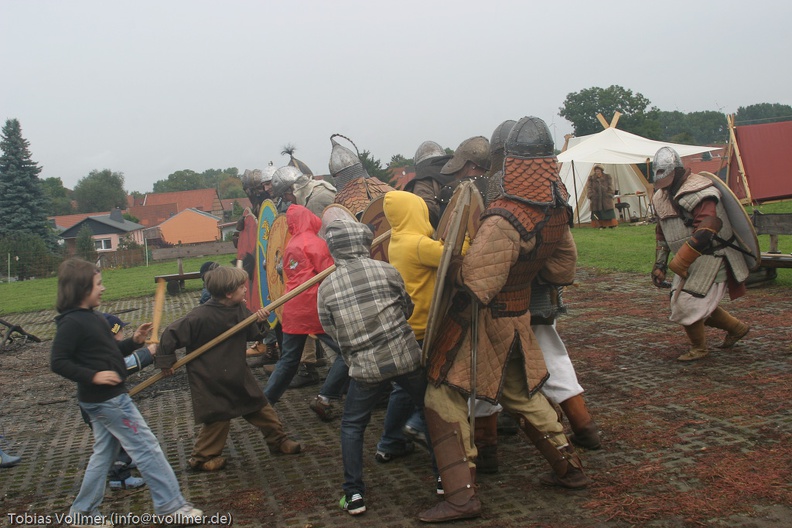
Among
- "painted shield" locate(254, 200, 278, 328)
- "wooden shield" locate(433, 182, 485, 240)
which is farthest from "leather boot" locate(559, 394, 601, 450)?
"painted shield" locate(254, 200, 278, 328)

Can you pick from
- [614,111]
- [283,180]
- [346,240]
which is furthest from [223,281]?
[614,111]

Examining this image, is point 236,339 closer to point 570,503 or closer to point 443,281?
point 443,281

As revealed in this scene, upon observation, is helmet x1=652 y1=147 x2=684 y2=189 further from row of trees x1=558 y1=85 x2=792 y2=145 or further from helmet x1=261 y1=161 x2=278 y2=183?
row of trees x1=558 y1=85 x2=792 y2=145

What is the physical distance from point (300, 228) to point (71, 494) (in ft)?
8.07

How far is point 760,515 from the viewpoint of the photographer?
3133 millimetres

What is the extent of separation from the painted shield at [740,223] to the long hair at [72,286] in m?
4.72

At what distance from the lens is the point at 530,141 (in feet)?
12.1

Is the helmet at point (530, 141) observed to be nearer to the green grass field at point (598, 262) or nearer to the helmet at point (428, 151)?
the helmet at point (428, 151)

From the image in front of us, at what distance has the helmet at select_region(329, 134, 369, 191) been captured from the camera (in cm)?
661

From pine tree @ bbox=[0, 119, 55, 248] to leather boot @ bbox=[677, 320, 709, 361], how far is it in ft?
127

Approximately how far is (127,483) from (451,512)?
1.95m

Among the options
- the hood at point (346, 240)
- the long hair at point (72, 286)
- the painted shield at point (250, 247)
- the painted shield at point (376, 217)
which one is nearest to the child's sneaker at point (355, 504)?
the hood at point (346, 240)

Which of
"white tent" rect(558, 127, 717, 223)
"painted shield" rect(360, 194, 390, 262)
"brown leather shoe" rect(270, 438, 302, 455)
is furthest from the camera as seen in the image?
"white tent" rect(558, 127, 717, 223)

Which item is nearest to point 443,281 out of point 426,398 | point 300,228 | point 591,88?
point 426,398
